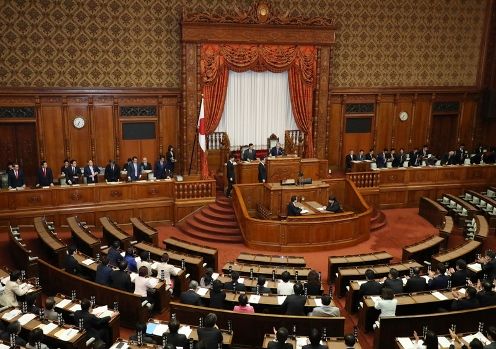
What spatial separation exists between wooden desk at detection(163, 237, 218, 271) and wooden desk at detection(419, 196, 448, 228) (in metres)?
7.46

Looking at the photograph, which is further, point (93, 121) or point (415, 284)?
point (93, 121)

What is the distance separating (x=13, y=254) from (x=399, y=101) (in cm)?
1439

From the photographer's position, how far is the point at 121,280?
8.82 m

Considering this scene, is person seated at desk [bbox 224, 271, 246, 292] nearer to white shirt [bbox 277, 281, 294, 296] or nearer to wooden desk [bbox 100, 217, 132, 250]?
white shirt [bbox 277, 281, 294, 296]

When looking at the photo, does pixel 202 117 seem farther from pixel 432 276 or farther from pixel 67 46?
pixel 432 276

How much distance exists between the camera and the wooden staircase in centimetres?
1369

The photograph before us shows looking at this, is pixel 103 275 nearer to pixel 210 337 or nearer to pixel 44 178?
pixel 210 337

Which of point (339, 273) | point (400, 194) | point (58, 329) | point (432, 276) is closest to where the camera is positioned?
→ point (58, 329)

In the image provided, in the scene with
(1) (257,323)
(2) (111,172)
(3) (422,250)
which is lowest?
(1) (257,323)

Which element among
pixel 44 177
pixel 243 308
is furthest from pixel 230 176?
pixel 243 308

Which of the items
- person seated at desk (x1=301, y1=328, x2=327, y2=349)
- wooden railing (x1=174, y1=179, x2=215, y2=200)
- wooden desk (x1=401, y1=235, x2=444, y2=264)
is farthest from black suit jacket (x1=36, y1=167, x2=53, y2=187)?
person seated at desk (x1=301, y1=328, x2=327, y2=349)

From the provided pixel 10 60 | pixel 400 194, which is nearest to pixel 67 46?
pixel 10 60

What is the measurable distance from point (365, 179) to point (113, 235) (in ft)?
27.8

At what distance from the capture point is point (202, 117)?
15.2 metres
